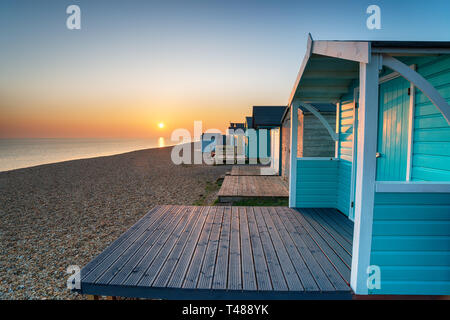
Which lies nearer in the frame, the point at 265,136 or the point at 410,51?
the point at 410,51

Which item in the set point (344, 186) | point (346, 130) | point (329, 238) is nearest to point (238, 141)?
point (346, 130)

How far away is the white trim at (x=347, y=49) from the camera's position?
5.61ft

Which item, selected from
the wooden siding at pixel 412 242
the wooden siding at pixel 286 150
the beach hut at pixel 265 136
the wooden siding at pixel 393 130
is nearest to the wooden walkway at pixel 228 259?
the wooden siding at pixel 412 242

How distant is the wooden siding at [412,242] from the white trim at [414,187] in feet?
0.18

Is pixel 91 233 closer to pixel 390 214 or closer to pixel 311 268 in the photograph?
pixel 311 268

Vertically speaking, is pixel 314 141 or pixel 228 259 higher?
pixel 314 141

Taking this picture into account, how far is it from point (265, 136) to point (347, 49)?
42.8 feet

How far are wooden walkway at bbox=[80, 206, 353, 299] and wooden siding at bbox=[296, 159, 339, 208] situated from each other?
1.81 ft

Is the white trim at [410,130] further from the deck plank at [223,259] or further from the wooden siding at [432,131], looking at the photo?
the deck plank at [223,259]

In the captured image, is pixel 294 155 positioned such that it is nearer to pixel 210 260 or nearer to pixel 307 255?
pixel 307 255

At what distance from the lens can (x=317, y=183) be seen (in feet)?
→ 14.5

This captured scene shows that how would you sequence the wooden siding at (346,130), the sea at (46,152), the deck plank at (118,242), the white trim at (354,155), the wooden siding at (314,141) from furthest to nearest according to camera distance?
1. the sea at (46,152)
2. the wooden siding at (314,141)
3. the wooden siding at (346,130)
4. the white trim at (354,155)
5. the deck plank at (118,242)

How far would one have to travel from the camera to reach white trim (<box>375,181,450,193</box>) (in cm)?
175
